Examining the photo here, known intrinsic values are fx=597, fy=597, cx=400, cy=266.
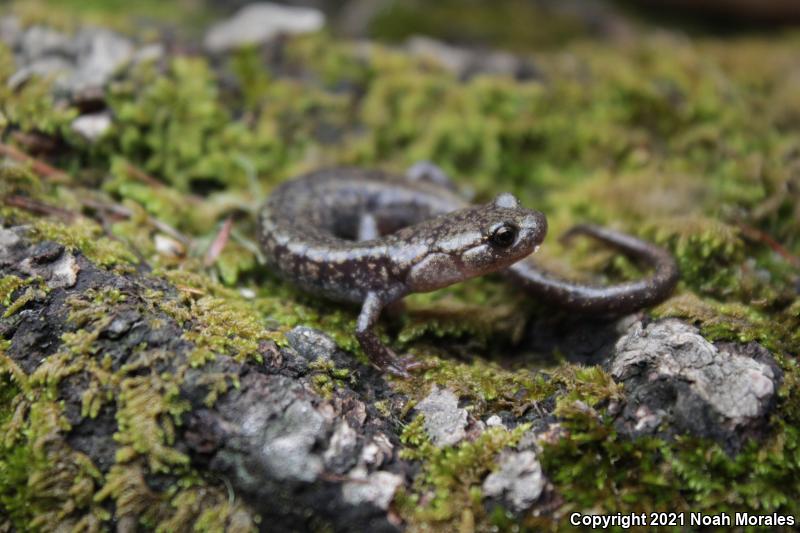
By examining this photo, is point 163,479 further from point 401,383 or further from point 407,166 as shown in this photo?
point 407,166

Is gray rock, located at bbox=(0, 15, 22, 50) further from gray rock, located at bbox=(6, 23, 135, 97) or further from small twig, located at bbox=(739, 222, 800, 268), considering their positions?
small twig, located at bbox=(739, 222, 800, 268)

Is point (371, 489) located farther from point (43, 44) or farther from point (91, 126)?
point (43, 44)

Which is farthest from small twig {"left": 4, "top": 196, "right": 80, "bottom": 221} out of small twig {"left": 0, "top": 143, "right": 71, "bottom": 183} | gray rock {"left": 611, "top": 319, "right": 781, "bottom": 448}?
gray rock {"left": 611, "top": 319, "right": 781, "bottom": 448}

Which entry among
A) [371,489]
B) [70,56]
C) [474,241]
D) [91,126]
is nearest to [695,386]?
[474,241]

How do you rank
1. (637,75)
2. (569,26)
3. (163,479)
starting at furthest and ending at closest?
(569,26) → (637,75) → (163,479)

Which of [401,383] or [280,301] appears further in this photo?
[280,301]

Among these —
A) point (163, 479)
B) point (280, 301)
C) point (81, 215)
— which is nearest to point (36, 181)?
point (81, 215)

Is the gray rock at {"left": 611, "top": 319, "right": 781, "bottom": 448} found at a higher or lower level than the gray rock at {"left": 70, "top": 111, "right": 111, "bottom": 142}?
lower

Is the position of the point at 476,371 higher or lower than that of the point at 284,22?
lower

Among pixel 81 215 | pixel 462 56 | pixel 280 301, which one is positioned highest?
pixel 462 56
